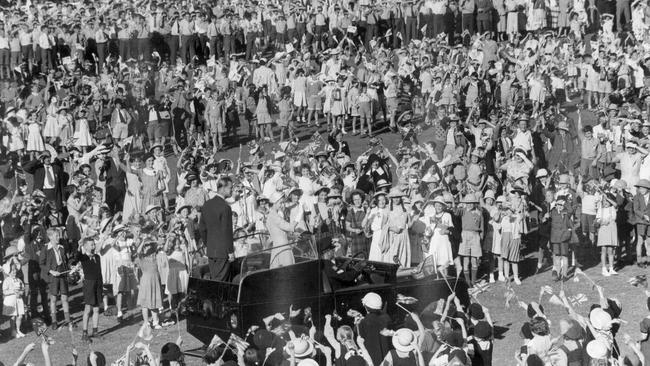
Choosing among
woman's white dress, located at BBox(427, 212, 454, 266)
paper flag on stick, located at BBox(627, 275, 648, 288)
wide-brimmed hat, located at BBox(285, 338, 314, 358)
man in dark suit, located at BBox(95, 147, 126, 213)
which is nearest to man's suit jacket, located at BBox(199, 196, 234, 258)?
wide-brimmed hat, located at BBox(285, 338, 314, 358)

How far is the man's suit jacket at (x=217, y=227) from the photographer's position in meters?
18.5

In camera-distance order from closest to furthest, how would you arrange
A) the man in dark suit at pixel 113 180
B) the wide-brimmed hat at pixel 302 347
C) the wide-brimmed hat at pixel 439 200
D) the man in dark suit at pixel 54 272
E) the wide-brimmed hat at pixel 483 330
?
the wide-brimmed hat at pixel 302 347
the wide-brimmed hat at pixel 483 330
the man in dark suit at pixel 54 272
the wide-brimmed hat at pixel 439 200
the man in dark suit at pixel 113 180

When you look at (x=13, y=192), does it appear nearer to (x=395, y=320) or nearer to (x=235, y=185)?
(x=235, y=185)

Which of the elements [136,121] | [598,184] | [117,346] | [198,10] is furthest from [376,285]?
[198,10]

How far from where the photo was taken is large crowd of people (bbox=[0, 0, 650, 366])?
18.2 m

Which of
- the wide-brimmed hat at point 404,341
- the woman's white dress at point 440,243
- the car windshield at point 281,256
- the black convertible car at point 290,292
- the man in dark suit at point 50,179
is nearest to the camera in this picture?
the wide-brimmed hat at point 404,341

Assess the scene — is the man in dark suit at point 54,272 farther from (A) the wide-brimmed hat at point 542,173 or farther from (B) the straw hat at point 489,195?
(A) the wide-brimmed hat at point 542,173

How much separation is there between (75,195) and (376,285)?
26.2 ft

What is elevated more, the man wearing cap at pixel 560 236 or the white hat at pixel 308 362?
the white hat at pixel 308 362

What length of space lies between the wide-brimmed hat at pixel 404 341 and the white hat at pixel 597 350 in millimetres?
1797

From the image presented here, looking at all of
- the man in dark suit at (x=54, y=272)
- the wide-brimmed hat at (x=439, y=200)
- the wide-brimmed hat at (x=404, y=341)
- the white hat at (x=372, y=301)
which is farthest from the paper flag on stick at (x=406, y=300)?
the man in dark suit at (x=54, y=272)

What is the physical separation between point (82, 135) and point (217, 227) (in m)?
11.8

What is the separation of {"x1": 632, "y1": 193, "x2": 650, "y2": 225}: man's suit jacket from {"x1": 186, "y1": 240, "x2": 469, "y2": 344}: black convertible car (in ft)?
16.9

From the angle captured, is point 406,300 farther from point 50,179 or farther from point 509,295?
point 50,179
